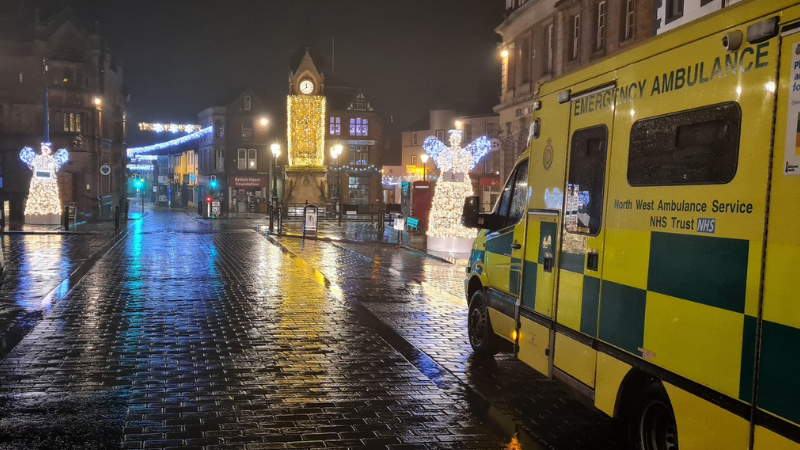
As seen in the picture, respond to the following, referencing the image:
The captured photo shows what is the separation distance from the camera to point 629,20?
23734mm

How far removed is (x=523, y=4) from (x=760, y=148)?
29.9m

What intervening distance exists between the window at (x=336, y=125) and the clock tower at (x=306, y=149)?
47.1 feet

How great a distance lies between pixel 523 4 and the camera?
106ft

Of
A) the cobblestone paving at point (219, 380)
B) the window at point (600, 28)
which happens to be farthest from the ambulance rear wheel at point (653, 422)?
the window at point (600, 28)

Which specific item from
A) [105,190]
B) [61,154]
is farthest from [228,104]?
[61,154]

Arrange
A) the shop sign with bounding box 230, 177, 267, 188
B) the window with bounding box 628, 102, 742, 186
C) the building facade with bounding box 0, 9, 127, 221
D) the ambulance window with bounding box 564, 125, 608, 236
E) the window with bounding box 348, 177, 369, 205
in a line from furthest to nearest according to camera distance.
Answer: the window with bounding box 348, 177, 369, 205
the shop sign with bounding box 230, 177, 267, 188
the building facade with bounding box 0, 9, 127, 221
the ambulance window with bounding box 564, 125, 608, 236
the window with bounding box 628, 102, 742, 186

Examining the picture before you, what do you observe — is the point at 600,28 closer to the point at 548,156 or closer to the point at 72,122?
the point at 548,156

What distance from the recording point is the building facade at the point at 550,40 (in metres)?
24.0

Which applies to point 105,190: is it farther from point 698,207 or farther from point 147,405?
point 698,207

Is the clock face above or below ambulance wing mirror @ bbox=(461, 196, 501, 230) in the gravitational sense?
above

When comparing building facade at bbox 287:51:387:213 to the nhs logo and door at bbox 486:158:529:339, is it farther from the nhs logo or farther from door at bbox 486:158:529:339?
the nhs logo

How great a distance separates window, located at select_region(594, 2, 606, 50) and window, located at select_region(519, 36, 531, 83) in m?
6.45

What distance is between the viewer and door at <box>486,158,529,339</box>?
7.83 m

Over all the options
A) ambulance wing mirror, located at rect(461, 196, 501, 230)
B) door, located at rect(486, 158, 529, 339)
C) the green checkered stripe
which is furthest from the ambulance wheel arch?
ambulance wing mirror, located at rect(461, 196, 501, 230)
